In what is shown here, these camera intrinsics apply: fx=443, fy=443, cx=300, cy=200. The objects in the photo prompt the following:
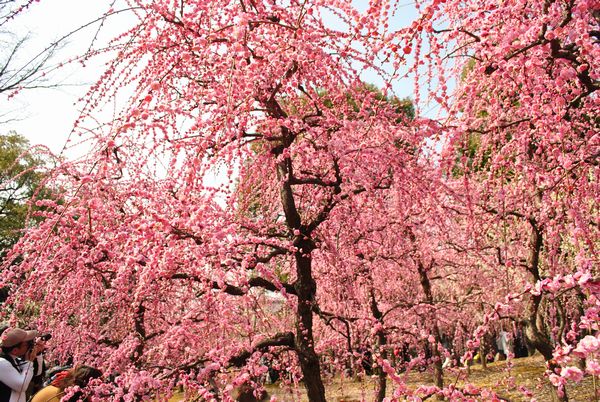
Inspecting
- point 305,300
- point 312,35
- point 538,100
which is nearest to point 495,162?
point 538,100

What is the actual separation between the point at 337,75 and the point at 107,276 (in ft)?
13.5

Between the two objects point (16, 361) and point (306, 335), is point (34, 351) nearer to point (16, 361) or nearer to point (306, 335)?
point (16, 361)

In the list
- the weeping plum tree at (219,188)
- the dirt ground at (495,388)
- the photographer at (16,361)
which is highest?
the weeping plum tree at (219,188)

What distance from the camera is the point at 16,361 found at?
11.5 feet

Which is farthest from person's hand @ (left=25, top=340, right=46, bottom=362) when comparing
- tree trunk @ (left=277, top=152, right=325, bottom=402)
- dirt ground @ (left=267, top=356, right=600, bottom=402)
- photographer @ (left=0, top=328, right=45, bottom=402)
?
dirt ground @ (left=267, top=356, right=600, bottom=402)

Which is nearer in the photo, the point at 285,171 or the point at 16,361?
the point at 16,361

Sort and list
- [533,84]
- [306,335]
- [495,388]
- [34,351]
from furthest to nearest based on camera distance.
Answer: [495,388]
[306,335]
[34,351]
[533,84]

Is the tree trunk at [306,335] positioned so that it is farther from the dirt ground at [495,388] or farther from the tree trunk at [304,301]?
the dirt ground at [495,388]

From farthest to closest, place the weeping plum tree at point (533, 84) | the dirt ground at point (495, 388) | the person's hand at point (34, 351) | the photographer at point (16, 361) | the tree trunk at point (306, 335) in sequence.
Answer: the dirt ground at point (495, 388) < the tree trunk at point (306, 335) < the person's hand at point (34, 351) < the photographer at point (16, 361) < the weeping plum tree at point (533, 84)

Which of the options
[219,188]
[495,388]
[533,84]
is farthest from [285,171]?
[495,388]

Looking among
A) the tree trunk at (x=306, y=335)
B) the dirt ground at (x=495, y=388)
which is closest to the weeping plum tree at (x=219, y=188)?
the tree trunk at (x=306, y=335)


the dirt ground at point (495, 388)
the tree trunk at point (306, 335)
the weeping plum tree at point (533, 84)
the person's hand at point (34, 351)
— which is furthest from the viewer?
the dirt ground at point (495, 388)

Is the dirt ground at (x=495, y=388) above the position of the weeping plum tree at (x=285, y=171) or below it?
below

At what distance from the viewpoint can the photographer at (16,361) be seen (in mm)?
3320
